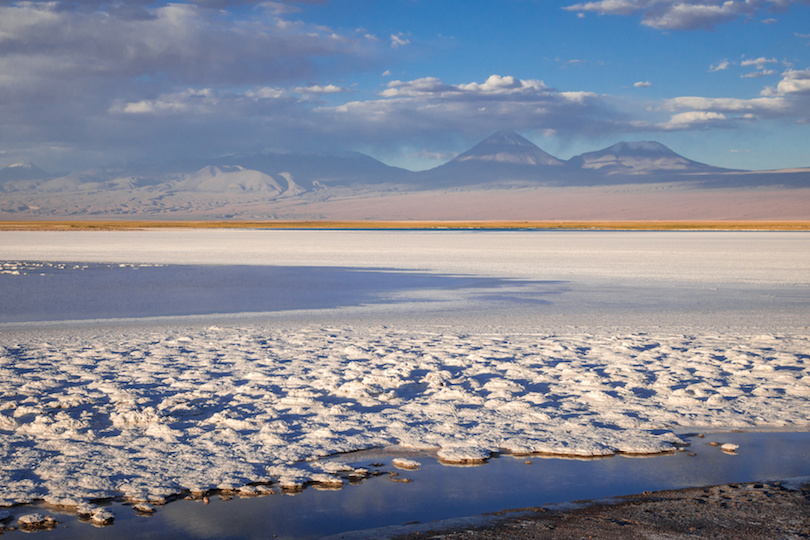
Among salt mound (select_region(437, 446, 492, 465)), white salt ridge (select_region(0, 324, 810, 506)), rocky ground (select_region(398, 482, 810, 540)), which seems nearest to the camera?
→ rocky ground (select_region(398, 482, 810, 540))

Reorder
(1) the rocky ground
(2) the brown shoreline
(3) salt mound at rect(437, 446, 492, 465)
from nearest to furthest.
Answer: (1) the rocky ground, (3) salt mound at rect(437, 446, 492, 465), (2) the brown shoreline

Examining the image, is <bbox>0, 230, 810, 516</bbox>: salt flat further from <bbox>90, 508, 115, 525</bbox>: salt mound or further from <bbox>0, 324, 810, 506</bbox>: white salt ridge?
<bbox>90, 508, 115, 525</bbox>: salt mound

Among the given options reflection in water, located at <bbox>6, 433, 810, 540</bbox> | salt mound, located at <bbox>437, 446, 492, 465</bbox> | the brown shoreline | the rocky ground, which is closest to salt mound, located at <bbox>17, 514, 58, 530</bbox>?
reflection in water, located at <bbox>6, 433, 810, 540</bbox>

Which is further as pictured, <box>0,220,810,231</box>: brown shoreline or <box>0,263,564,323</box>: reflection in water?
<box>0,220,810,231</box>: brown shoreline

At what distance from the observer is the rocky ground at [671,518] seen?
366 cm

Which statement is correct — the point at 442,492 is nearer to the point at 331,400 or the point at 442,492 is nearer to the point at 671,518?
the point at 671,518

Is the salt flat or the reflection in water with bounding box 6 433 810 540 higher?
the salt flat

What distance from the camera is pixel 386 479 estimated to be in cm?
457

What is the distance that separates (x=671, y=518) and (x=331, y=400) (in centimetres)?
326

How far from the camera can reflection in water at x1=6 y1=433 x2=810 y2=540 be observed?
12.6ft

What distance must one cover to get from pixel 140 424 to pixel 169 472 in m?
1.18

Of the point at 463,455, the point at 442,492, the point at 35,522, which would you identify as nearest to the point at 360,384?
the point at 463,455

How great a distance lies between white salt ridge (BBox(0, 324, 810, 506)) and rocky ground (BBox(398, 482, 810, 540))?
0.91 m

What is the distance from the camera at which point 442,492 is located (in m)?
4.35
